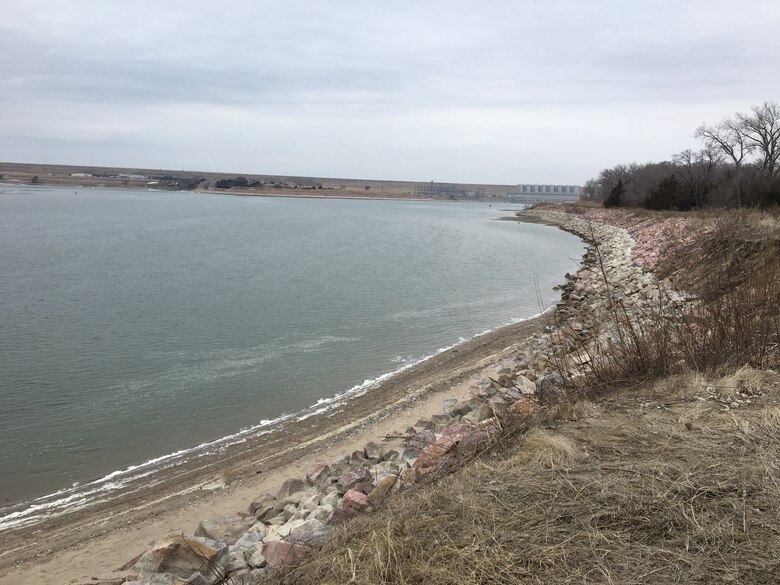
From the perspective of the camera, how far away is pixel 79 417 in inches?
372

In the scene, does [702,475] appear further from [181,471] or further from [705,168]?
[705,168]

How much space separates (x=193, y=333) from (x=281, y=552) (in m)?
11.2

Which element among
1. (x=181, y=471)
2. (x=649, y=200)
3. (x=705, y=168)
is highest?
(x=705, y=168)

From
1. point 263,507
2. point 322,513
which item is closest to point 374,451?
point 263,507

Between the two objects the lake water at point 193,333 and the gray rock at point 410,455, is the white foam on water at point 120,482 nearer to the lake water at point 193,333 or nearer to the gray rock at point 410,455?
the lake water at point 193,333

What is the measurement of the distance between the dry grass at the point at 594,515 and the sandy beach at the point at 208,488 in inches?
141

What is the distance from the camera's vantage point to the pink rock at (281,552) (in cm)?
370

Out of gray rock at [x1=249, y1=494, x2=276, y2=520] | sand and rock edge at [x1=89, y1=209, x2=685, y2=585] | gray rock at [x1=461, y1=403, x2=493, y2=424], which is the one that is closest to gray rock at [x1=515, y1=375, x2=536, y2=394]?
sand and rock edge at [x1=89, y1=209, x2=685, y2=585]

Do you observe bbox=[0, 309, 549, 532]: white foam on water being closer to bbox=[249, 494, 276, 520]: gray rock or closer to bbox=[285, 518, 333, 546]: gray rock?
bbox=[249, 494, 276, 520]: gray rock

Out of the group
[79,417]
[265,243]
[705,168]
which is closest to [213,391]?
[79,417]

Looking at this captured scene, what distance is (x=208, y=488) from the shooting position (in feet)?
23.9

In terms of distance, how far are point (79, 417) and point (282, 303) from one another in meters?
9.15

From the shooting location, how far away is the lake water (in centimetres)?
904

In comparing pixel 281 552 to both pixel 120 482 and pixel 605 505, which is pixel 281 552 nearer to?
pixel 605 505
